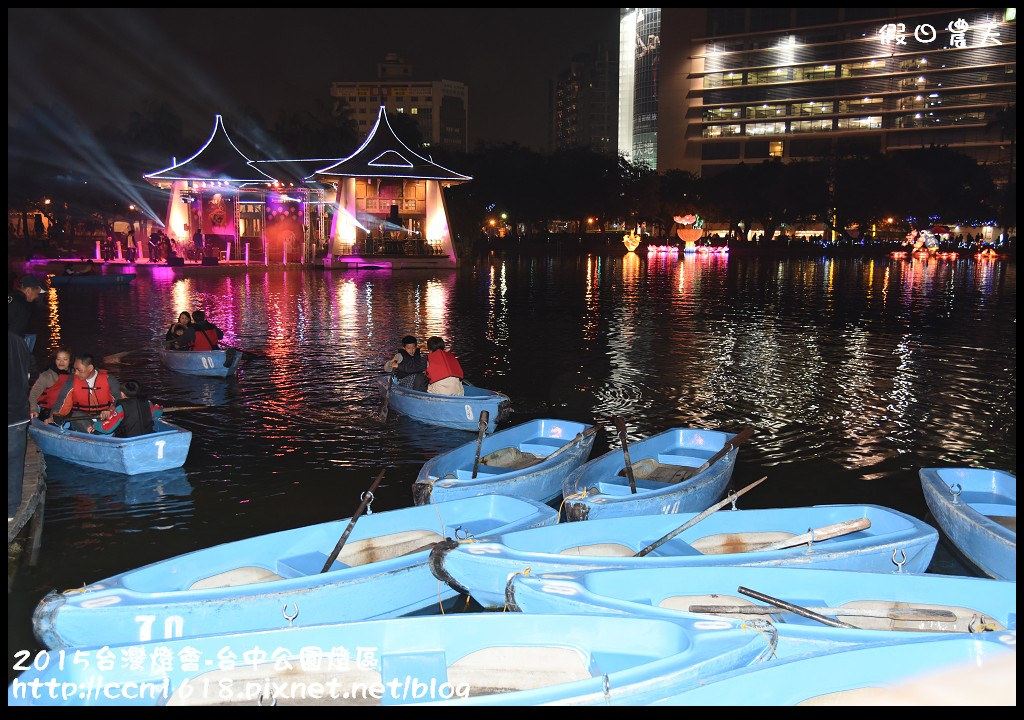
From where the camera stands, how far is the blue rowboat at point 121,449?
11773 mm

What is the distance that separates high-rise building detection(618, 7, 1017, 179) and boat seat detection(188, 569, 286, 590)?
116m

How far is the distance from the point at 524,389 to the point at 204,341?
23.0 ft

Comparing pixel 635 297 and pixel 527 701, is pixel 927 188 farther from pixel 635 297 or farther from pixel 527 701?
pixel 527 701

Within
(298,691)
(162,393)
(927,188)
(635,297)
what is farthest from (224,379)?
(927,188)

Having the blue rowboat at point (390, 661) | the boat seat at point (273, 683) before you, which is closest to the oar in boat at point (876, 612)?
the blue rowboat at point (390, 661)

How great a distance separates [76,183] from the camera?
6144cm

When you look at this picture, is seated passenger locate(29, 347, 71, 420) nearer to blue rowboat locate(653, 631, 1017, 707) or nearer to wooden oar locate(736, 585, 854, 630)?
wooden oar locate(736, 585, 854, 630)

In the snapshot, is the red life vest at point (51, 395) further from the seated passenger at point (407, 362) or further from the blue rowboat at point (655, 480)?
the blue rowboat at point (655, 480)

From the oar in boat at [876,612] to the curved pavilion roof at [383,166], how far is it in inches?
1862

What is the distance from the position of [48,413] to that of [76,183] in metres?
55.7

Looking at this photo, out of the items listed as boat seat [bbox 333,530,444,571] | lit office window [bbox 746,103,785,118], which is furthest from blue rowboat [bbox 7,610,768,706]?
lit office window [bbox 746,103,785,118]

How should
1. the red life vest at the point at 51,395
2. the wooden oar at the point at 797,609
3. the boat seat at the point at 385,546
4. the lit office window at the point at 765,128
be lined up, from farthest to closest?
the lit office window at the point at 765,128
the red life vest at the point at 51,395
the boat seat at the point at 385,546
the wooden oar at the point at 797,609

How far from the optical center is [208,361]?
61.2ft

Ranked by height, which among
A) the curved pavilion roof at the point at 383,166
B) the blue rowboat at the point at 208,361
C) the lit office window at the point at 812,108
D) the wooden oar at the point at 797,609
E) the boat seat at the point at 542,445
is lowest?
the boat seat at the point at 542,445
